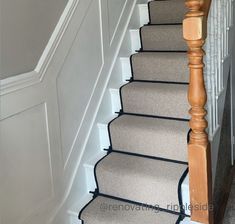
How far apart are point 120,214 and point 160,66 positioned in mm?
1144

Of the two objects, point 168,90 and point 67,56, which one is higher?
point 67,56

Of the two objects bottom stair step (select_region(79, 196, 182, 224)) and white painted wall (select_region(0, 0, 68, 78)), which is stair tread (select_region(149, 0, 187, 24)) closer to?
white painted wall (select_region(0, 0, 68, 78))

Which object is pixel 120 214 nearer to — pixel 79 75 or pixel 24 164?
pixel 24 164

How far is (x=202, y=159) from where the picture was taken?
1840mm

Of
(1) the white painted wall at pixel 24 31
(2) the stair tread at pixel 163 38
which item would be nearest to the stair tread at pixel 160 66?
(2) the stair tread at pixel 163 38

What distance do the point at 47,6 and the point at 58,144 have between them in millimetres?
793

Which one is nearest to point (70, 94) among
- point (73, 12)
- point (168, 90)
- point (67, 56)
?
point (67, 56)

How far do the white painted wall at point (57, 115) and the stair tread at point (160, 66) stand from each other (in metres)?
0.21

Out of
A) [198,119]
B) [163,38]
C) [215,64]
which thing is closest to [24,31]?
[198,119]

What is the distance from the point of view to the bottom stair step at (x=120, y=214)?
198 cm

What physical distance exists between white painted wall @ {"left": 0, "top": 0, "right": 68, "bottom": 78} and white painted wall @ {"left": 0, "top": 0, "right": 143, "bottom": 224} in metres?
0.05

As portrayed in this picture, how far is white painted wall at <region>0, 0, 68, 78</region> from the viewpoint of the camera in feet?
5.30

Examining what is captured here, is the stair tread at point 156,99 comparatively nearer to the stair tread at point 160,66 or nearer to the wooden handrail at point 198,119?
the stair tread at point 160,66

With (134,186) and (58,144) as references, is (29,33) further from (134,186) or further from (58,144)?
(134,186)
